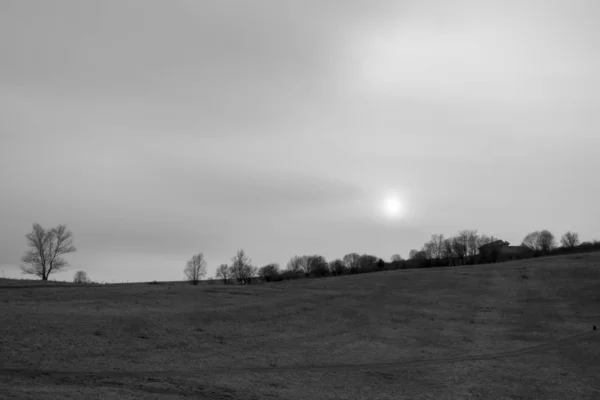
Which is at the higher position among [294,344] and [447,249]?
[447,249]

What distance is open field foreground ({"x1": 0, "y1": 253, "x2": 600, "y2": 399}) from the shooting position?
20609 millimetres

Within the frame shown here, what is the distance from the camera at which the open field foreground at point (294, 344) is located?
2061cm

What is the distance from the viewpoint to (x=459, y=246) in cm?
15512

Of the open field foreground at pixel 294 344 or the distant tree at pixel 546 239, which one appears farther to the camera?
the distant tree at pixel 546 239

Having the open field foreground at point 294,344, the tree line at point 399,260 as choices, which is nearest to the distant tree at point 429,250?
the tree line at point 399,260

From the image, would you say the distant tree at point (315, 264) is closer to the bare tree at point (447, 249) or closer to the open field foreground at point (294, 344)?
the bare tree at point (447, 249)

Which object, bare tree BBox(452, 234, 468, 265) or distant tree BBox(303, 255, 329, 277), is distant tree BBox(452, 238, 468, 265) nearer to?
bare tree BBox(452, 234, 468, 265)

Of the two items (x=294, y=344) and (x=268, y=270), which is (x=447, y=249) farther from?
(x=294, y=344)

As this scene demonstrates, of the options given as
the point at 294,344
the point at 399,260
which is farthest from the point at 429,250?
the point at 294,344

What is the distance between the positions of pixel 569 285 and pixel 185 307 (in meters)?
36.2

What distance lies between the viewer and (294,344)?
95.5 ft

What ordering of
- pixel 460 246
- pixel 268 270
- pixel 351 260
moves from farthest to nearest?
pixel 351 260
pixel 268 270
pixel 460 246

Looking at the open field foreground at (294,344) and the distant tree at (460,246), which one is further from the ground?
the distant tree at (460,246)

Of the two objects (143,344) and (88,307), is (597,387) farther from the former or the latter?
(88,307)
